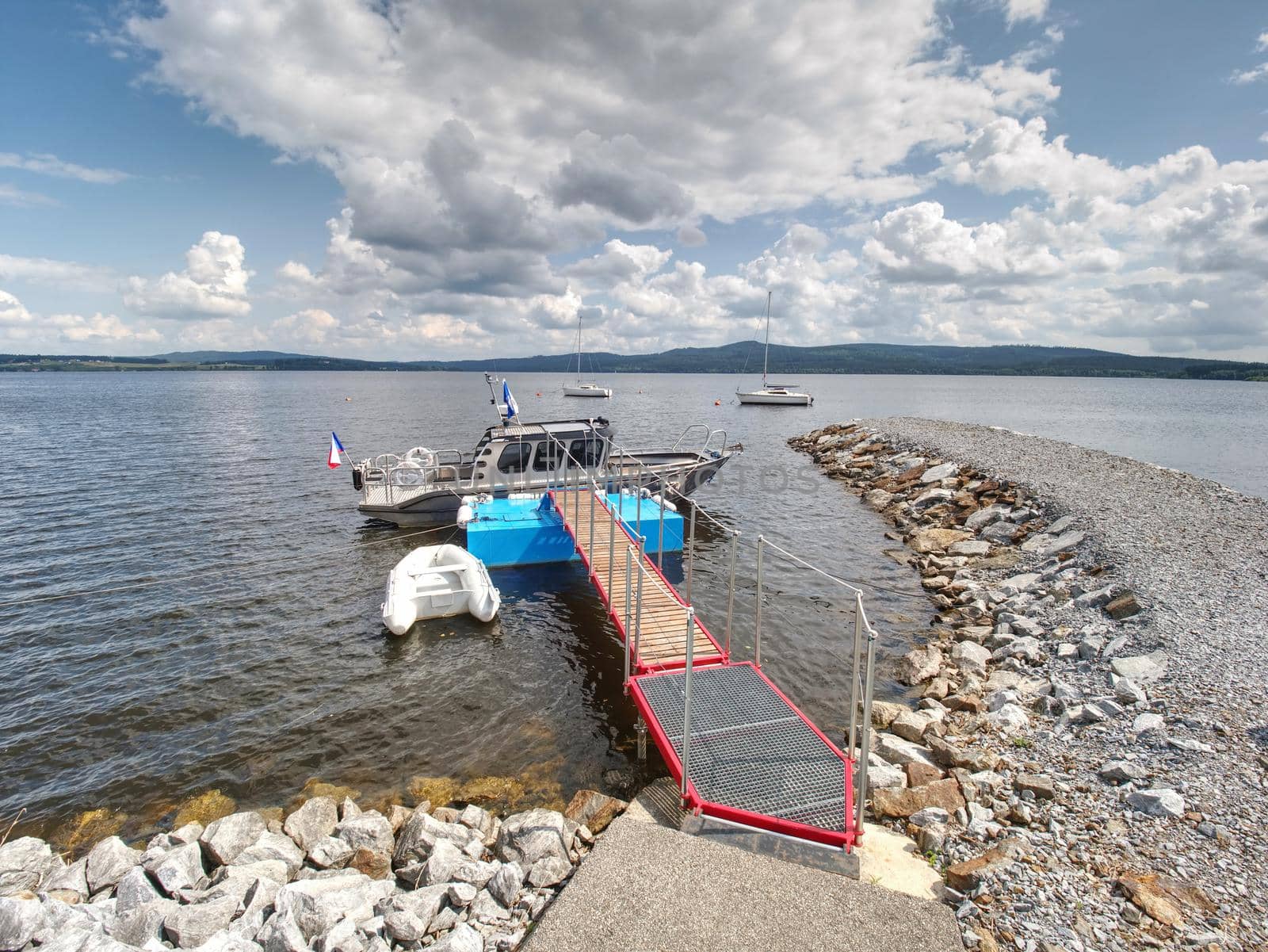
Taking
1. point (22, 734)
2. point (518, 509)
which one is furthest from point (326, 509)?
point (22, 734)

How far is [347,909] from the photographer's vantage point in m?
4.93

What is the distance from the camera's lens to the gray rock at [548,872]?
541 centimetres

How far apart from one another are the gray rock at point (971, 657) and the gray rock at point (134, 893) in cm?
1025

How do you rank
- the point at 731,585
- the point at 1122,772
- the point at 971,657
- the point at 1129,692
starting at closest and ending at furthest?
the point at 1122,772
the point at 1129,692
the point at 731,585
the point at 971,657

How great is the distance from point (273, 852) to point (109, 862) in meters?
1.50

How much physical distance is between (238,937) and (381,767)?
3617mm

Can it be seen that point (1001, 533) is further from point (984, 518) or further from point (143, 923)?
point (143, 923)

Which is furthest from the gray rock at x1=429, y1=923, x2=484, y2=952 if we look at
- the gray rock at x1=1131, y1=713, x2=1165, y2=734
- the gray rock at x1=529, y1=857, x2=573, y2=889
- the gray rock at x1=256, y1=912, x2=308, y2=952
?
the gray rock at x1=1131, y1=713, x2=1165, y2=734

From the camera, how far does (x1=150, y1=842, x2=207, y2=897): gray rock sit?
5.48 metres

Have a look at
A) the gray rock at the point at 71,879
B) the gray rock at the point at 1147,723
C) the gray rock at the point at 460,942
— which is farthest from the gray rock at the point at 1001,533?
the gray rock at the point at 71,879

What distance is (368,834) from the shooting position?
630 centimetres

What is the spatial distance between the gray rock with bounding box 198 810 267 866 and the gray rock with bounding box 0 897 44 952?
4.59 ft

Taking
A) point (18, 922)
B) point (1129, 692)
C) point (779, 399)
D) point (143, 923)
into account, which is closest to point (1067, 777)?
point (1129, 692)

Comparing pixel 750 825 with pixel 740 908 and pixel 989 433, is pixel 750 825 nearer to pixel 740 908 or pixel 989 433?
pixel 740 908
